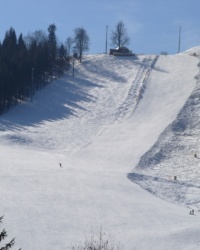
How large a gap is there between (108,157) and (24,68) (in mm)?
24608

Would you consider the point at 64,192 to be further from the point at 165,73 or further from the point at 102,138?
the point at 165,73

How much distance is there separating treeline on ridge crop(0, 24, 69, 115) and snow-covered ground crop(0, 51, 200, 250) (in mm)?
1490

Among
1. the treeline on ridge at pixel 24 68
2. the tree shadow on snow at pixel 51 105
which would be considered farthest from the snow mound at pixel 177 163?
the treeline on ridge at pixel 24 68

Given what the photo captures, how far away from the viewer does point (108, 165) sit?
41.6m

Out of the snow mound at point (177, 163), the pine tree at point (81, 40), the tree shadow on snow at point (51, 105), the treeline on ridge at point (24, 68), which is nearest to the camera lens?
the snow mound at point (177, 163)

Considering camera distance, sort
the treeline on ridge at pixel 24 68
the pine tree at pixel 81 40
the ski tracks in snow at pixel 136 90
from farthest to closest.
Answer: the pine tree at pixel 81 40 < the treeline on ridge at pixel 24 68 < the ski tracks in snow at pixel 136 90

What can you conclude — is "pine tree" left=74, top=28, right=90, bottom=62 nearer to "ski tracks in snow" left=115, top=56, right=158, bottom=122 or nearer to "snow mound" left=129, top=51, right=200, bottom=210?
"ski tracks in snow" left=115, top=56, right=158, bottom=122

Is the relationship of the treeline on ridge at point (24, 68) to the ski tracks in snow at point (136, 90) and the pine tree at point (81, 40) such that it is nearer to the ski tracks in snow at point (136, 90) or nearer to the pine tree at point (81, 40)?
the pine tree at point (81, 40)

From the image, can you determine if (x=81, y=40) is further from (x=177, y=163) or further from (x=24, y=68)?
(x=177, y=163)

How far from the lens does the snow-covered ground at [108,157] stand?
90.0 ft

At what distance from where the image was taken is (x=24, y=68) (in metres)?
65.0

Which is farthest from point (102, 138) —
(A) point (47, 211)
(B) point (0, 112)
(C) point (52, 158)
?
(A) point (47, 211)

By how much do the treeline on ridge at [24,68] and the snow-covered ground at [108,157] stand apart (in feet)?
4.89

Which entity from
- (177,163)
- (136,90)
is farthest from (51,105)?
(177,163)
